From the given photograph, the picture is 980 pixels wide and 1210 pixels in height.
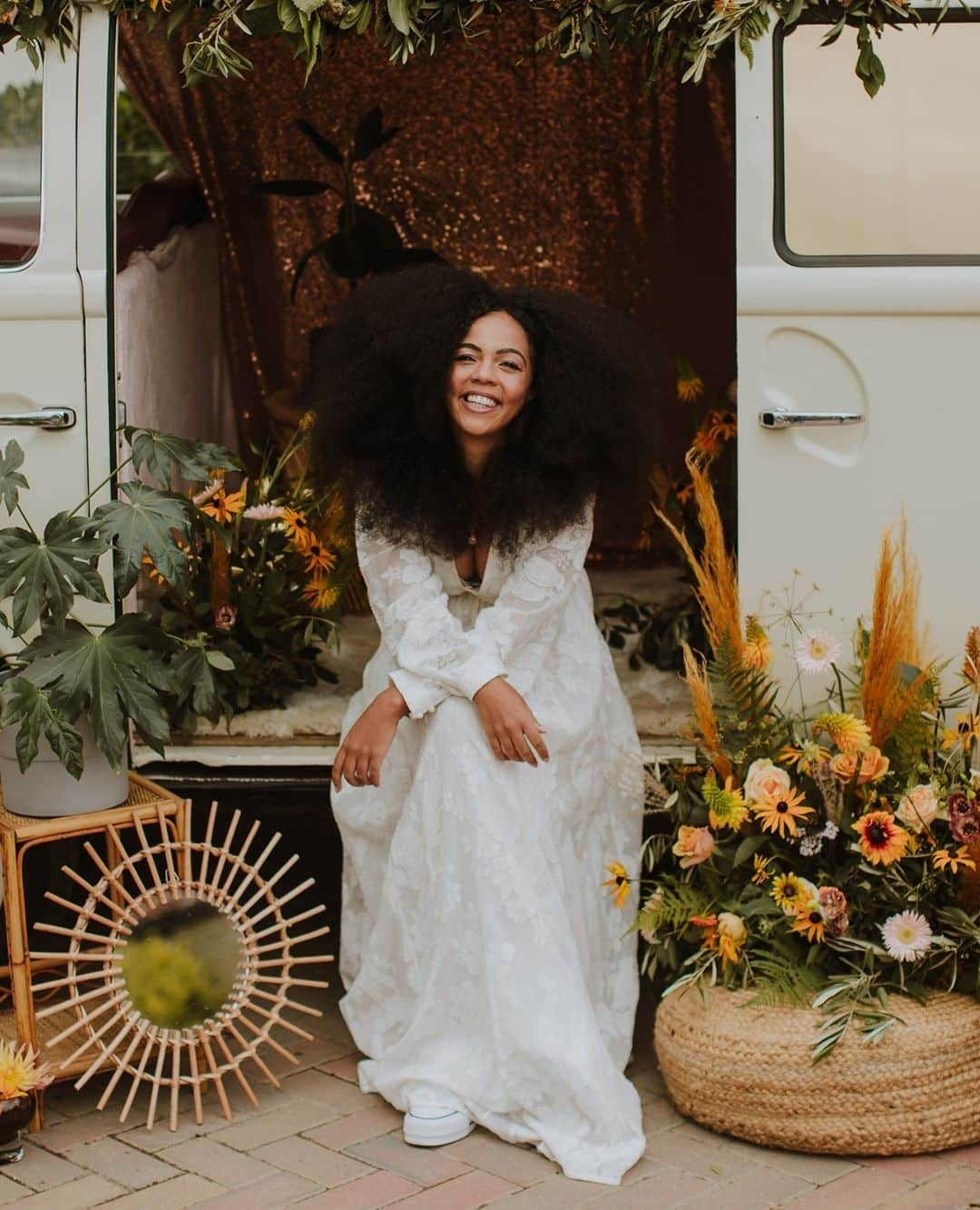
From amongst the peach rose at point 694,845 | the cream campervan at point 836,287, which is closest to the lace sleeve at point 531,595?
the cream campervan at point 836,287

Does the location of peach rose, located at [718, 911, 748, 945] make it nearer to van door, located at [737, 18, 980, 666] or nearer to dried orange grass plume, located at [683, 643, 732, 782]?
dried orange grass plume, located at [683, 643, 732, 782]

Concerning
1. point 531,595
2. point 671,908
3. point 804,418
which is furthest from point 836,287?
point 671,908

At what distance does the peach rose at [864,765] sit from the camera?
10.2 ft

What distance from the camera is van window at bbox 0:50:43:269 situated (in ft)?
11.3

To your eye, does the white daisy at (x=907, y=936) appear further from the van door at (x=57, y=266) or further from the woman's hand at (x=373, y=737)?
the van door at (x=57, y=266)

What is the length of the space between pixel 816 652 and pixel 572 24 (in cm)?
129

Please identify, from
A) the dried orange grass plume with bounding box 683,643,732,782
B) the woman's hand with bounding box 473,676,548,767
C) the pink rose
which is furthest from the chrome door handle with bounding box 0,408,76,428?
the dried orange grass plume with bounding box 683,643,732,782

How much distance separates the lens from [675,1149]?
118 inches

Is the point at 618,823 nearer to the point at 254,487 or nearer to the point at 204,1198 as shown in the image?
the point at 204,1198

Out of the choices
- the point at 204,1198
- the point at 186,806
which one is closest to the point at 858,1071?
the point at 204,1198

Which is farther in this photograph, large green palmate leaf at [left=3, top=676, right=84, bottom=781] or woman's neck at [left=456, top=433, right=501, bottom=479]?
woman's neck at [left=456, top=433, right=501, bottom=479]

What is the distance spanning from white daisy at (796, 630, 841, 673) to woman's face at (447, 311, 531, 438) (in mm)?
732

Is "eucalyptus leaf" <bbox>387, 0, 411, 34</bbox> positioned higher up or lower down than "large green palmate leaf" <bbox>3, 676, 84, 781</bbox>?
higher up

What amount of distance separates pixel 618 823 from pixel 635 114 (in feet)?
7.92
